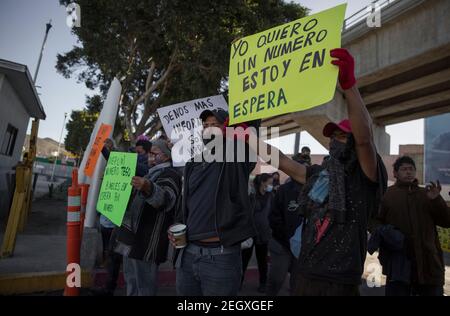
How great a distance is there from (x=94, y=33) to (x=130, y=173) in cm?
1193

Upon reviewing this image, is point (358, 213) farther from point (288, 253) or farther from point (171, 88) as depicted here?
point (171, 88)

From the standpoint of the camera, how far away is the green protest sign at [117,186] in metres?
2.90

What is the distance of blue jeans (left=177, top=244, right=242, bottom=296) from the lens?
2.13 m

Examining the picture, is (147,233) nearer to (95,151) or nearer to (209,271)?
(209,271)

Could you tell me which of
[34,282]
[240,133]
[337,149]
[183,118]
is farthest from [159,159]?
[34,282]

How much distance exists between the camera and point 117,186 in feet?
9.89

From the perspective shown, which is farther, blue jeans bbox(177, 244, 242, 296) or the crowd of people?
blue jeans bbox(177, 244, 242, 296)

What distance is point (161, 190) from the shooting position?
2.78 metres

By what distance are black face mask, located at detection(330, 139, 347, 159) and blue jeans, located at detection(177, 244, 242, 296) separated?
852 mm

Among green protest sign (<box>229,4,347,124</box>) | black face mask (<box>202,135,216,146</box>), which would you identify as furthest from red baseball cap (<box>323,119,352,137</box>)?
black face mask (<box>202,135,216,146</box>)

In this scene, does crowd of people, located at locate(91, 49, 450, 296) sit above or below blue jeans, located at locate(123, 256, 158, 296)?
above

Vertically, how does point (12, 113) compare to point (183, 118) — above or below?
above

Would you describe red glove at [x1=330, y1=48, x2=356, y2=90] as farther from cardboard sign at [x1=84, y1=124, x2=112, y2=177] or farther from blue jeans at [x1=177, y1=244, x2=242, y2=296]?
cardboard sign at [x1=84, y1=124, x2=112, y2=177]

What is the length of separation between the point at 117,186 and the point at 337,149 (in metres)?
1.90
